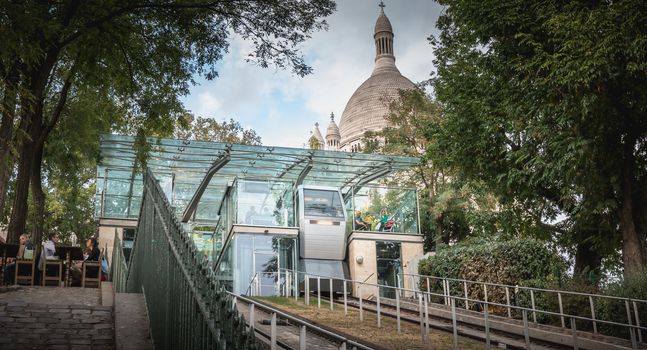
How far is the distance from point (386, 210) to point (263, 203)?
21.3 ft

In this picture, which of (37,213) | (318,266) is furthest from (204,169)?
(37,213)

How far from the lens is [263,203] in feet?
97.7

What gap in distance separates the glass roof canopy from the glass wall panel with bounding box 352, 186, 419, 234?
2.70 feet

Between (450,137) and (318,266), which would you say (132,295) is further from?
(318,266)

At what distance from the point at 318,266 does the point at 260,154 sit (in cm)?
567

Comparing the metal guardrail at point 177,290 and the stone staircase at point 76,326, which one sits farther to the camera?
the stone staircase at point 76,326

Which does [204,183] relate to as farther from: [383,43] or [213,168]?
[383,43]

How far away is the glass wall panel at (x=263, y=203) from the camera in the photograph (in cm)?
2928

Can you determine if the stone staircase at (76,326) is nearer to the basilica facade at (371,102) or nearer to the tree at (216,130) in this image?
the tree at (216,130)

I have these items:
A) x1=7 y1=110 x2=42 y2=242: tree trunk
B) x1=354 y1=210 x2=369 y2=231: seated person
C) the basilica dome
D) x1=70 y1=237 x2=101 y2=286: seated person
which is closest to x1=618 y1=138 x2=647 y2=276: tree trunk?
x1=70 y1=237 x2=101 y2=286: seated person

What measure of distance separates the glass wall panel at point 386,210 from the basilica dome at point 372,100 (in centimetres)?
6342

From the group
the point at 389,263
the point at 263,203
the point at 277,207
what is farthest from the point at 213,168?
the point at 389,263

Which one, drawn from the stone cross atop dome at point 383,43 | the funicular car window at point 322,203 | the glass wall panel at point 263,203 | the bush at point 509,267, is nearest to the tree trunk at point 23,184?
the glass wall panel at point 263,203

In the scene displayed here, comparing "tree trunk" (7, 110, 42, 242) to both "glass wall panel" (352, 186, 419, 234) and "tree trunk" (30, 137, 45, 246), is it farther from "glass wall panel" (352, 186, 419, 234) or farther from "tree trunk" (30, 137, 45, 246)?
"glass wall panel" (352, 186, 419, 234)
